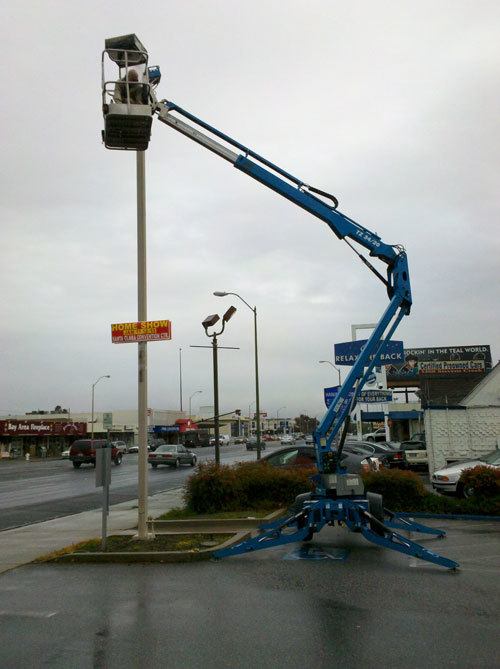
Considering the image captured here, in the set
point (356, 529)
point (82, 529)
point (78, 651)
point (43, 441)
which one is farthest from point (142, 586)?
point (43, 441)

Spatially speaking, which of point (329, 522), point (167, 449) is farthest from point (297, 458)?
point (167, 449)

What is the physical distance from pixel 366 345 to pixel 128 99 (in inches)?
212

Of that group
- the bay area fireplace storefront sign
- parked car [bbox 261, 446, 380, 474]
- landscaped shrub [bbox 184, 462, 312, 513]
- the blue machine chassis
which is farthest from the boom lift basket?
the bay area fireplace storefront sign

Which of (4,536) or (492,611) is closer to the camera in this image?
(492,611)

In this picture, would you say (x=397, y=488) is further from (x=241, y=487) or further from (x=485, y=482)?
(x=241, y=487)

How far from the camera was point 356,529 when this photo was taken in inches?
347

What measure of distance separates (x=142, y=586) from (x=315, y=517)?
2.77 m

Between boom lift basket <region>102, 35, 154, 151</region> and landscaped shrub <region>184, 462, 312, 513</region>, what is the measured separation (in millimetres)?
7881

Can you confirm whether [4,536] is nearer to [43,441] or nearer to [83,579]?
[83,579]

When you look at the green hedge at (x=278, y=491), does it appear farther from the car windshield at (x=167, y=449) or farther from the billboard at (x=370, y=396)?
the car windshield at (x=167, y=449)

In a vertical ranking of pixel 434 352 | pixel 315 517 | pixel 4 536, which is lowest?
pixel 4 536

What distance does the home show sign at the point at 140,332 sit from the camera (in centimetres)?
1053

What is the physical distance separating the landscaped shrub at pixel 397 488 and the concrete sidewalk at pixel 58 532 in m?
5.21

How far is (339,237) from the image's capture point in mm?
10867
